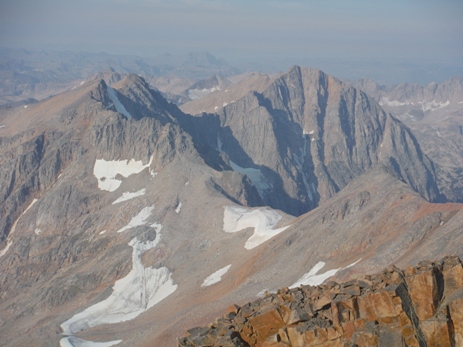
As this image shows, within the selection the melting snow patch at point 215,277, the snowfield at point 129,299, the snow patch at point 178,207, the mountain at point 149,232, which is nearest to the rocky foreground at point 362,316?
the mountain at point 149,232

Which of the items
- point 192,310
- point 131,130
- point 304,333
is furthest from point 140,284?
point 304,333

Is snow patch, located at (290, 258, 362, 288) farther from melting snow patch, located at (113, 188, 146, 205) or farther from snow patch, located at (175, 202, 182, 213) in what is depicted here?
melting snow patch, located at (113, 188, 146, 205)

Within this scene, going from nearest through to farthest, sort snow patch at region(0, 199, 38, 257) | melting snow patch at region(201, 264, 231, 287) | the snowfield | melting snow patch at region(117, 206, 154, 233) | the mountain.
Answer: the mountain
melting snow patch at region(201, 264, 231, 287)
the snowfield
melting snow patch at region(117, 206, 154, 233)
snow patch at region(0, 199, 38, 257)

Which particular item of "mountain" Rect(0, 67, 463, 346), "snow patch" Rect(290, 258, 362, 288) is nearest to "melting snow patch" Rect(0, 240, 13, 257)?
"mountain" Rect(0, 67, 463, 346)

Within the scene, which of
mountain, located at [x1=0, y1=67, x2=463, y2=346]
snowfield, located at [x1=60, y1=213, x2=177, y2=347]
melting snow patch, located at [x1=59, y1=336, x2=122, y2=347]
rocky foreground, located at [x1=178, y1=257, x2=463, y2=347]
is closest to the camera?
rocky foreground, located at [x1=178, y1=257, x2=463, y2=347]

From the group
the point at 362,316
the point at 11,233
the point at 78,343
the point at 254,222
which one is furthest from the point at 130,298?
the point at 362,316
